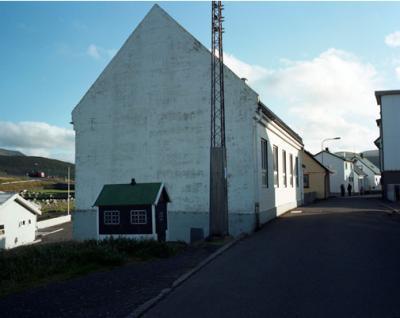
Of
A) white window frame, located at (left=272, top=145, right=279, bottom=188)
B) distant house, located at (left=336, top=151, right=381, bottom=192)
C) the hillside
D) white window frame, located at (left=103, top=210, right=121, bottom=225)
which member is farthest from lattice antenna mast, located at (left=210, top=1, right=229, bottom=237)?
the hillside

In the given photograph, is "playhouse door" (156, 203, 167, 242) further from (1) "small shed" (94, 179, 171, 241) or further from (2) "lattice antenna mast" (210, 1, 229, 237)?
(2) "lattice antenna mast" (210, 1, 229, 237)

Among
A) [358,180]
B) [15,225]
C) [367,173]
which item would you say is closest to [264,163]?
[15,225]

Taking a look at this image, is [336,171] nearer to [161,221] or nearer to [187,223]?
[187,223]

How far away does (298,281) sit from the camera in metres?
8.41

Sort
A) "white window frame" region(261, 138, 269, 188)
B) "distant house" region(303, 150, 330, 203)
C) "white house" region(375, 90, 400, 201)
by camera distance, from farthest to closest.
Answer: "distant house" region(303, 150, 330, 203) → "white house" region(375, 90, 400, 201) → "white window frame" region(261, 138, 269, 188)

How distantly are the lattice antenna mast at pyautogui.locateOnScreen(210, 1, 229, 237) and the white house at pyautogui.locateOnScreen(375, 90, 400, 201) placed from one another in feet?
92.7

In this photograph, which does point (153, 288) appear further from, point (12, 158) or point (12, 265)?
point (12, 158)

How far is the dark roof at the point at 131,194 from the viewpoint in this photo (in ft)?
53.7

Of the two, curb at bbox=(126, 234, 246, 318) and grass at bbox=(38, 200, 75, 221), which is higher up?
curb at bbox=(126, 234, 246, 318)

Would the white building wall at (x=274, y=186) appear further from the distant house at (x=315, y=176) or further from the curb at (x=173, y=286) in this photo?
the distant house at (x=315, y=176)

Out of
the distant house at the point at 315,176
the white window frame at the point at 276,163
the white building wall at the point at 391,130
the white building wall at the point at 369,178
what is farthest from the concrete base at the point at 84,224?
the white building wall at the point at 369,178

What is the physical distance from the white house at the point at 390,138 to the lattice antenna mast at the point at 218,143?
28.3 meters

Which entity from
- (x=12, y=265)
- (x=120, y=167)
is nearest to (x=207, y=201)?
(x=120, y=167)

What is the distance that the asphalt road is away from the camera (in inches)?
261
